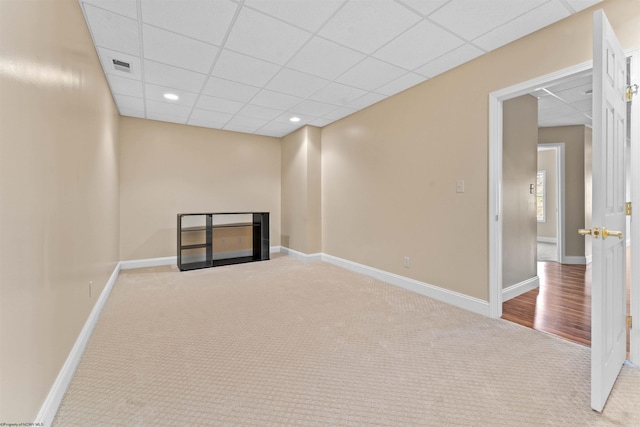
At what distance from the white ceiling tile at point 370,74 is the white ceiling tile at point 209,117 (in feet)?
7.15

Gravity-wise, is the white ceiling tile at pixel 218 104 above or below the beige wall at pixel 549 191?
above

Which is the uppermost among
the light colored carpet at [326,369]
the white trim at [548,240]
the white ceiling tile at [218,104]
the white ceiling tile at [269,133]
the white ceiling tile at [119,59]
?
the white ceiling tile at [269,133]

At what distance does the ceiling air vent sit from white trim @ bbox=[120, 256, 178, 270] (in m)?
2.99

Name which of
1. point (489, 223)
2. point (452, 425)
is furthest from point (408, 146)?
point (452, 425)

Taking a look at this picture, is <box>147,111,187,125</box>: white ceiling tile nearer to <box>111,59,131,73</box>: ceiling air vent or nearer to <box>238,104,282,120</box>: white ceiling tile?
<box>238,104,282,120</box>: white ceiling tile

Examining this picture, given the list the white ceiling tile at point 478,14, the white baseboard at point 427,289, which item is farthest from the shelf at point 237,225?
the white ceiling tile at point 478,14

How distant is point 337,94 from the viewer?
3.67 m

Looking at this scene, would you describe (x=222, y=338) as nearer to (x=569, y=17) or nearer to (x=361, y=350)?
(x=361, y=350)

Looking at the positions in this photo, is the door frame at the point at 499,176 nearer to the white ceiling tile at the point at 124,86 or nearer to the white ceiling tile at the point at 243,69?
the white ceiling tile at the point at 243,69

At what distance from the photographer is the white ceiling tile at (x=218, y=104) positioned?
151 inches

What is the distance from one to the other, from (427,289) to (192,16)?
3399mm

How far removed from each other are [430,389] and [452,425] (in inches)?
10.5

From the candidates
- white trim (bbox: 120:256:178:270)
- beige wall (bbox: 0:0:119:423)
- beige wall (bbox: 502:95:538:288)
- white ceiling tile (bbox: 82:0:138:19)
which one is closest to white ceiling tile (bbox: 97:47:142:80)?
beige wall (bbox: 0:0:119:423)

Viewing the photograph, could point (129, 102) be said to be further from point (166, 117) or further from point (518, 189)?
point (518, 189)
